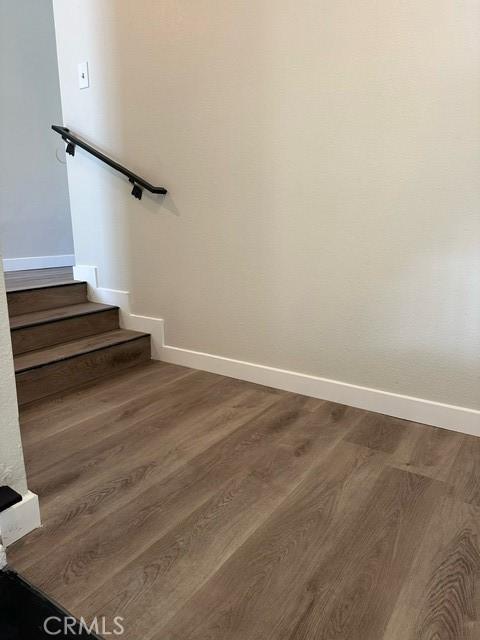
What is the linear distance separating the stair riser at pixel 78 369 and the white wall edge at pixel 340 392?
170 mm

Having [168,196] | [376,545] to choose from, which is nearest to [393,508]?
[376,545]

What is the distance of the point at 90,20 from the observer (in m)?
2.29

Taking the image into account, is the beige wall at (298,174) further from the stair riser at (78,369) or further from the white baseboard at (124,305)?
the stair riser at (78,369)

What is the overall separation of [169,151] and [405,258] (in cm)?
128

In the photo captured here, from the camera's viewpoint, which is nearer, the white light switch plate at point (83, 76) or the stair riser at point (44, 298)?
the stair riser at point (44, 298)

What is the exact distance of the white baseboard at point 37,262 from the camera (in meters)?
3.13

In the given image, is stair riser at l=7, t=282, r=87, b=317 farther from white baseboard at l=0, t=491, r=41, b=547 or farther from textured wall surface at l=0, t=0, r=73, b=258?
white baseboard at l=0, t=491, r=41, b=547

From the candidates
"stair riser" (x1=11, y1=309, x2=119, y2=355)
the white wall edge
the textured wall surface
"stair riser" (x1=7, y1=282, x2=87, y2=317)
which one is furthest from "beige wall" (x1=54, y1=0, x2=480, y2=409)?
the textured wall surface

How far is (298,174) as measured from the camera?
184 centimetres

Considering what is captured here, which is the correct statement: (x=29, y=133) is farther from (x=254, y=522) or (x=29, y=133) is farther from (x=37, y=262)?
(x=254, y=522)

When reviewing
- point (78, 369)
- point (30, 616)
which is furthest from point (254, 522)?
point (78, 369)

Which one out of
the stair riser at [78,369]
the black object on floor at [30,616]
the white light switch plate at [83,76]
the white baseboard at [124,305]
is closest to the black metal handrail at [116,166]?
the white light switch plate at [83,76]

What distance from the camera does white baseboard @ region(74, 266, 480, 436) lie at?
66.5 inches

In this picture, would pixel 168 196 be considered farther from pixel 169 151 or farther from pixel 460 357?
pixel 460 357
